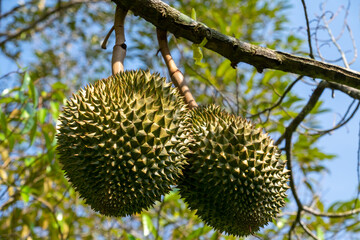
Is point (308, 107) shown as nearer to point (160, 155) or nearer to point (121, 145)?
point (160, 155)

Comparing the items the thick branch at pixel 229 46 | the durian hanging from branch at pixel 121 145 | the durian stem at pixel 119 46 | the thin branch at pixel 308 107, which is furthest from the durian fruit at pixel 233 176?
the thin branch at pixel 308 107

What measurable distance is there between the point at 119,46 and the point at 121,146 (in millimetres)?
639

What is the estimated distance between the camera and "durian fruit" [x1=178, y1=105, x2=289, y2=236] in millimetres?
1681

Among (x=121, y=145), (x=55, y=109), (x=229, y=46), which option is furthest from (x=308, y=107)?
(x=55, y=109)

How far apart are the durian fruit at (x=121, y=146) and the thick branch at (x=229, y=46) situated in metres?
0.33

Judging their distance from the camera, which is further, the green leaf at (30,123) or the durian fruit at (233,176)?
the green leaf at (30,123)

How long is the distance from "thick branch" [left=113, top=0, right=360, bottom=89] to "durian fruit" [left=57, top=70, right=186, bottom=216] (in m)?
0.33

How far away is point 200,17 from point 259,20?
1051 millimetres

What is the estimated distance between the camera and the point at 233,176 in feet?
5.48

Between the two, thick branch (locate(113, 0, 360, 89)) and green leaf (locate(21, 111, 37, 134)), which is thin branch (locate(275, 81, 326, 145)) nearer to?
thick branch (locate(113, 0, 360, 89))

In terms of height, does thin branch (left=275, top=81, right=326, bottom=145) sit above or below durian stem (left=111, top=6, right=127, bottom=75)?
above

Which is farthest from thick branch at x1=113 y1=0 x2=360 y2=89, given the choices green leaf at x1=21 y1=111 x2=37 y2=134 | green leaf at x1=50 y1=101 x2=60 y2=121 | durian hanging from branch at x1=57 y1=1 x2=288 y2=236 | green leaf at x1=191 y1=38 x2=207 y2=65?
green leaf at x1=50 y1=101 x2=60 y2=121

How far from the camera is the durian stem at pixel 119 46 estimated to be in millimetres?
1905

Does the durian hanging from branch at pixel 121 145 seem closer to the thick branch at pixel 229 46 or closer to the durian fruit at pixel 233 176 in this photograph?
the durian fruit at pixel 233 176
